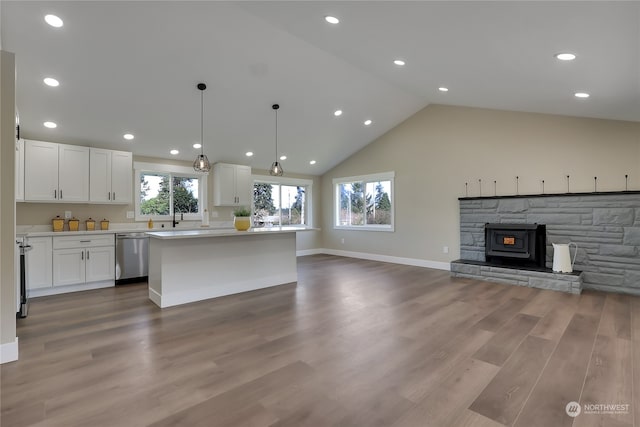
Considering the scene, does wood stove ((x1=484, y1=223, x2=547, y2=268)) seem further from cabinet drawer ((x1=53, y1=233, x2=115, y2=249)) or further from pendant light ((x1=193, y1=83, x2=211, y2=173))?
cabinet drawer ((x1=53, y1=233, x2=115, y2=249))

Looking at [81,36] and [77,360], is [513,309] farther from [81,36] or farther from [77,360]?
[81,36]

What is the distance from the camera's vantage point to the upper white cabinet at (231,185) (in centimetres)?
661

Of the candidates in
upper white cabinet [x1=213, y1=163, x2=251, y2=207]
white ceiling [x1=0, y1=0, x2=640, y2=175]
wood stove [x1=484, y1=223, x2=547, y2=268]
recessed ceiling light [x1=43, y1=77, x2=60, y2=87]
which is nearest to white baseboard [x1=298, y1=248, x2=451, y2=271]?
wood stove [x1=484, y1=223, x2=547, y2=268]

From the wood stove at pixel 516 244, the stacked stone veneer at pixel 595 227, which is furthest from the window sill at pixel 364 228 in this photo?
the stacked stone veneer at pixel 595 227

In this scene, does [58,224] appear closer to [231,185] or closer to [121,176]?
[121,176]

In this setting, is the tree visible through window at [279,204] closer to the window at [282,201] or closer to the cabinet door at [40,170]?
the window at [282,201]

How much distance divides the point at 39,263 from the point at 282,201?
4.92 meters

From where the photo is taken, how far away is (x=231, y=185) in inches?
265

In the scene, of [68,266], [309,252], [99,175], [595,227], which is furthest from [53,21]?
[595,227]

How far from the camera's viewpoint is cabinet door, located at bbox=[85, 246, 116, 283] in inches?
189

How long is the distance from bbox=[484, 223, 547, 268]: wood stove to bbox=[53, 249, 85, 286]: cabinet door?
654 centimetres

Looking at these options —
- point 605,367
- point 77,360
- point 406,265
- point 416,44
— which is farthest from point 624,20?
point 406,265

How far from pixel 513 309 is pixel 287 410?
308 cm

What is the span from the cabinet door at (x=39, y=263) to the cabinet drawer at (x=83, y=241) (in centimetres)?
10
